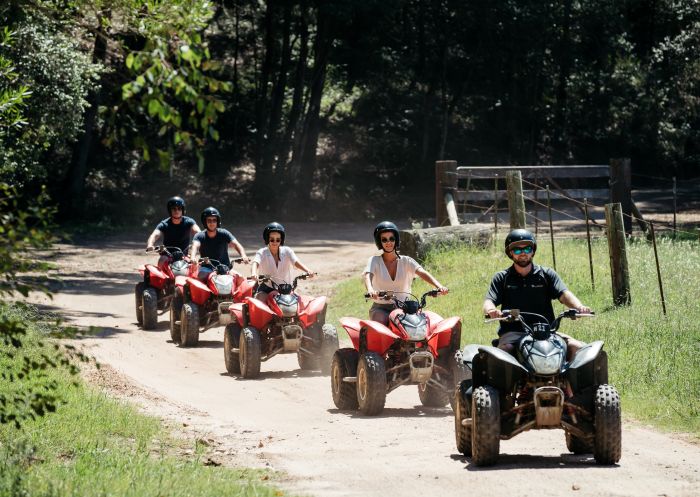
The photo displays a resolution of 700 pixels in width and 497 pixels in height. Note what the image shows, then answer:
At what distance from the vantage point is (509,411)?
8.55 metres

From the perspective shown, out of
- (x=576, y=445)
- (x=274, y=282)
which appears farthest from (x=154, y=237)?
(x=576, y=445)

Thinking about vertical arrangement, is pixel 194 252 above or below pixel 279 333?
above

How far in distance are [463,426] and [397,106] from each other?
1437 inches

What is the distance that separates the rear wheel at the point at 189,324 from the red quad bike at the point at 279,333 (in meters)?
2.26

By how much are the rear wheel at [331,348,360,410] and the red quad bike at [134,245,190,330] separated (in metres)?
6.94

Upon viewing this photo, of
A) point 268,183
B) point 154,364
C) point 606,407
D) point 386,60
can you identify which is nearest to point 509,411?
point 606,407

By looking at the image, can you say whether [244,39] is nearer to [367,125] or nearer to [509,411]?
[367,125]

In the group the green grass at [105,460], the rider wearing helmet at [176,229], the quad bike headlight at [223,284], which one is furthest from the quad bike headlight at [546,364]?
the rider wearing helmet at [176,229]

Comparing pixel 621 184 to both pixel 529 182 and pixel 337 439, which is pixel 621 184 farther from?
pixel 337 439

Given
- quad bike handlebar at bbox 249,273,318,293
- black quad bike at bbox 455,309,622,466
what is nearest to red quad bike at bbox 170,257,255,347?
quad bike handlebar at bbox 249,273,318,293

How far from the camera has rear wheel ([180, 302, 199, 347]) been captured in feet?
53.7

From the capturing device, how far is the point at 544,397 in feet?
27.1

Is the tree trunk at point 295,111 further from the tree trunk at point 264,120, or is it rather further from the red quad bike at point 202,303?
the red quad bike at point 202,303

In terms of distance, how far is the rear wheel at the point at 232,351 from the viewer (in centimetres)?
1412
